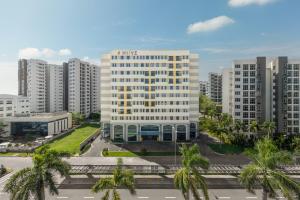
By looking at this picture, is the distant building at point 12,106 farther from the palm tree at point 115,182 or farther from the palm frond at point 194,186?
the palm frond at point 194,186

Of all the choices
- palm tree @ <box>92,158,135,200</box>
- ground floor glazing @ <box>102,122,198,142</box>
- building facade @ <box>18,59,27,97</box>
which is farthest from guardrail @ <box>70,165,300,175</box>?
building facade @ <box>18,59,27,97</box>

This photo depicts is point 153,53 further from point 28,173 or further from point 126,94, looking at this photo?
point 28,173

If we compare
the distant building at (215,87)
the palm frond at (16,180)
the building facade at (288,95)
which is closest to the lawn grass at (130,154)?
the palm frond at (16,180)

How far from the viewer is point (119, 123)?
245 feet

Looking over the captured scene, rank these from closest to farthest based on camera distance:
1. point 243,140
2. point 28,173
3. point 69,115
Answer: point 28,173, point 243,140, point 69,115

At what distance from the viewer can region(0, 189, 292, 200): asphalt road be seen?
106 feet

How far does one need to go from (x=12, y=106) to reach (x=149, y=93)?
59496 mm

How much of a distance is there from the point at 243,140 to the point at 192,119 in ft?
58.4

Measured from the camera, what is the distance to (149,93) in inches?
2945

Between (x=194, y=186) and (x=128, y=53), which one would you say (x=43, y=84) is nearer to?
(x=128, y=53)

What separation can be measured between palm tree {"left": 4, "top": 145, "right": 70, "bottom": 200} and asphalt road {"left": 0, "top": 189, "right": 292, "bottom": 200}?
33.3ft

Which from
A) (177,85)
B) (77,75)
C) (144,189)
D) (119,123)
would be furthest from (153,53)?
(77,75)

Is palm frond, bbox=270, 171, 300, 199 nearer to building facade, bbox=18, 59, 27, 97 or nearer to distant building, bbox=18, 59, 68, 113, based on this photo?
distant building, bbox=18, 59, 68, 113

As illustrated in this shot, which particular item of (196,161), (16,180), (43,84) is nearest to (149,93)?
(196,161)
